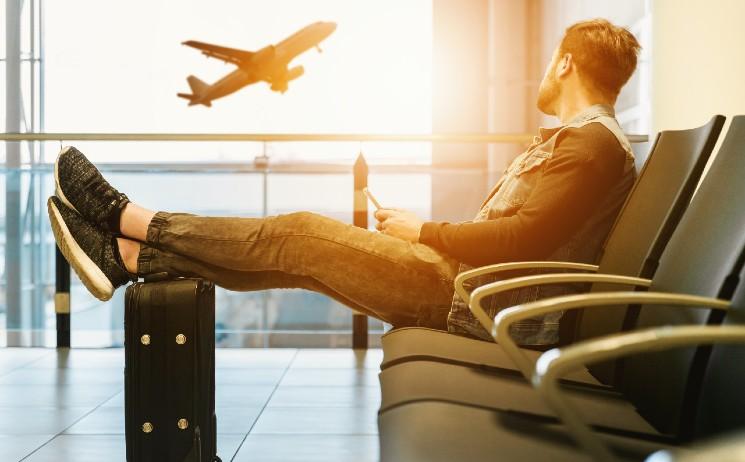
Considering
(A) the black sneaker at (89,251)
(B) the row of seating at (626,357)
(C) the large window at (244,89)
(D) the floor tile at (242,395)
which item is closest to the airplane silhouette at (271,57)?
(C) the large window at (244,89)

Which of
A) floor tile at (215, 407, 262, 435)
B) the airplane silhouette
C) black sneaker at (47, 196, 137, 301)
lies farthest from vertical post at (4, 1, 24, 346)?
the airplane silhouette

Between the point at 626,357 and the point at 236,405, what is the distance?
154 cm

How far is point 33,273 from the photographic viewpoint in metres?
3.79

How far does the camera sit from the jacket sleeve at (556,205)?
165 cm

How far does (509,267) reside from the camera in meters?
1.57

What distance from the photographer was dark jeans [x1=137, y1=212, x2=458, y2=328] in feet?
5.98

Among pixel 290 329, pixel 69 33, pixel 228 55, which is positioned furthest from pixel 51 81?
pixel 290 329

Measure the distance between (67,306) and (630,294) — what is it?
3.20 meters

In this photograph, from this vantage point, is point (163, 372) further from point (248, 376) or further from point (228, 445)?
point (248, 376)

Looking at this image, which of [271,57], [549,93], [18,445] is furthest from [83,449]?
[271,57]

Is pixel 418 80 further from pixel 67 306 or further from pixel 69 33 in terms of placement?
pixel 67 306

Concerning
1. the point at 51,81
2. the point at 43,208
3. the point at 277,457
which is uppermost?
the point at 51,81

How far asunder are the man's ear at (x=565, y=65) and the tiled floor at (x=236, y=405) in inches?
43.9

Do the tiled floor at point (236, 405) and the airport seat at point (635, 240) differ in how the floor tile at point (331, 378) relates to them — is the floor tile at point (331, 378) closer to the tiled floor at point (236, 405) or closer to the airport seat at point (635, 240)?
the tiled floor at point (236, 405)
